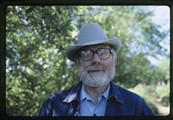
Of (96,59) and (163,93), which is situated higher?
(96,59)

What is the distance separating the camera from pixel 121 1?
3426 millimetres

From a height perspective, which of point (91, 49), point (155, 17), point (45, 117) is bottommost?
point (45, 117)

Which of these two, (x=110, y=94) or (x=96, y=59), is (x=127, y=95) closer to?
(x=110, y=94)

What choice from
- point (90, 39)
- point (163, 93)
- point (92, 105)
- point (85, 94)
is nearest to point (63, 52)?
point (90, 39)

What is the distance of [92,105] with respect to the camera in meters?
3.42

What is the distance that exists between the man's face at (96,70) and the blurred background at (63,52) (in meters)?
0.06

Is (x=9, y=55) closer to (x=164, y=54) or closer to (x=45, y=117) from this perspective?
(x=45, y=117)

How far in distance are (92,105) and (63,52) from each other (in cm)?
48

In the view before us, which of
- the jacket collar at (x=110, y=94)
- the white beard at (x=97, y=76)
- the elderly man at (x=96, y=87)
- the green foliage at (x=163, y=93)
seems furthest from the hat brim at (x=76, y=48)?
the green foliage at (x=163, y=93)

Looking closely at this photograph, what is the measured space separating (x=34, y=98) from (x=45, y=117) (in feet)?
0.58

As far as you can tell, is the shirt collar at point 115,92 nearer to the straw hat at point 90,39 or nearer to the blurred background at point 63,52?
the blurred background at point 63,52

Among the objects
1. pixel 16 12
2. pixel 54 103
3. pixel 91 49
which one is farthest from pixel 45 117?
pixel 16 12

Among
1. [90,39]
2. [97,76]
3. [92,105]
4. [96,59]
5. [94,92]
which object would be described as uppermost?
[90,39]

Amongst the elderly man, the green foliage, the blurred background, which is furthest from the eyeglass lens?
the green foliage
